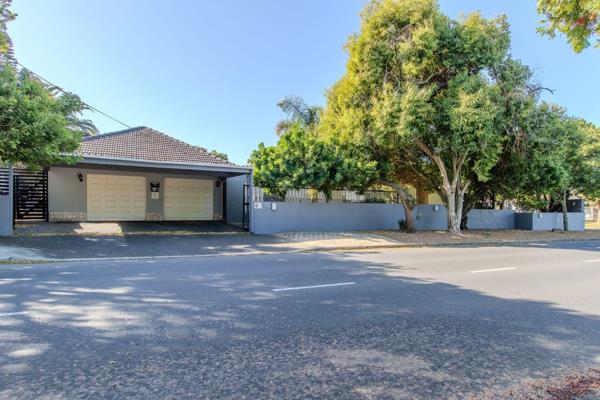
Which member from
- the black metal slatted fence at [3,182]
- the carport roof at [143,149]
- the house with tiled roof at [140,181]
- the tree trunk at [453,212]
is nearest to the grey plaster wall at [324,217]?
the house with tiled roof at [140,181]

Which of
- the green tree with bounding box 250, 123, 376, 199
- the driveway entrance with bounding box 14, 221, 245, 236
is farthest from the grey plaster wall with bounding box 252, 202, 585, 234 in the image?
the driveway entrance with bounding box 14, 221, 245, 236

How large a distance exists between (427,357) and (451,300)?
2673mm

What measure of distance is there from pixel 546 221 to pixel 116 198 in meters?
29.6

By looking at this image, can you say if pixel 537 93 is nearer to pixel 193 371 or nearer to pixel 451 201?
pixel 451 201

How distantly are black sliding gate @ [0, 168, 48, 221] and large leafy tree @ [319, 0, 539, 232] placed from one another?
1510cm

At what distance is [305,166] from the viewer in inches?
663

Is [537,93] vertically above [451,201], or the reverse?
[537,93]

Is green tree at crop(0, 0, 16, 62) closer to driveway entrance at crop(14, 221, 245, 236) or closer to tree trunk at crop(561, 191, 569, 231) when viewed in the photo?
driveway entrance at crop(14, 221, 245, 236)

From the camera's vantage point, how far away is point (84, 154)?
1529 cm

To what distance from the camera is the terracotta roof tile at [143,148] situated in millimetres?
16328

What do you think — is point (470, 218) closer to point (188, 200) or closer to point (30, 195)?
point (188, 200)

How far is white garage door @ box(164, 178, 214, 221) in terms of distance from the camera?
73.4ft

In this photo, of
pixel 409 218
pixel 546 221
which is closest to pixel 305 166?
pixel 409 218

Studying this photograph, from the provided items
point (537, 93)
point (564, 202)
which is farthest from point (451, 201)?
point (564, 202)
